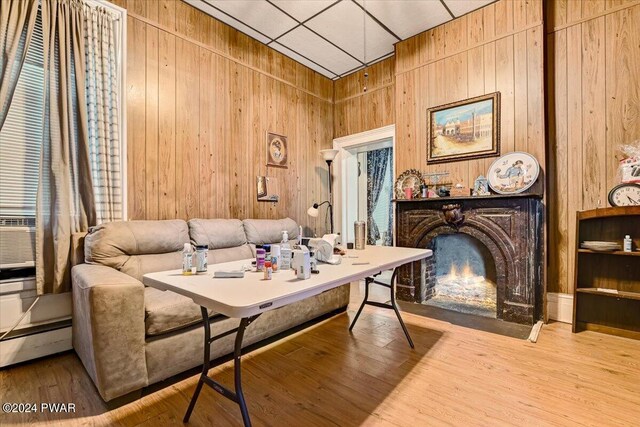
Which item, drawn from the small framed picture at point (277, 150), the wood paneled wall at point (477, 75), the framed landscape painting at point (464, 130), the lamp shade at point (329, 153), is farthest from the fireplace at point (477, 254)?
the small framed picture at point (277, 150)

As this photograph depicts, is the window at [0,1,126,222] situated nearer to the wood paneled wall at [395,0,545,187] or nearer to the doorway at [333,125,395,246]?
the doorway at [333,125,395,246]

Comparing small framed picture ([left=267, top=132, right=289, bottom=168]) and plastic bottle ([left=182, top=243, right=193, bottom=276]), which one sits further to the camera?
small framed picture ([left=267, top=132, right=289, bottom=168])

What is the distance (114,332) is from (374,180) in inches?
201

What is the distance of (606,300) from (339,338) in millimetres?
2327

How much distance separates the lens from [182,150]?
293cm

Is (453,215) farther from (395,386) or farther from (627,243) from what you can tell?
(395,386)

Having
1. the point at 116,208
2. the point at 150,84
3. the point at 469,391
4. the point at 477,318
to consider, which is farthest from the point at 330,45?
the point at 469,391

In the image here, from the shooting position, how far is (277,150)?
3836 mm

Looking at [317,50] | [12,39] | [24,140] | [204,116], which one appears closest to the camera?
[12,39]

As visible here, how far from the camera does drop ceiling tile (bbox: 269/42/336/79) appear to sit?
3.74 meters

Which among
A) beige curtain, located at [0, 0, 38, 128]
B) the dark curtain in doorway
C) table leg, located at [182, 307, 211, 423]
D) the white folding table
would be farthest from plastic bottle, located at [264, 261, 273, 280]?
the dark curtain in doorway

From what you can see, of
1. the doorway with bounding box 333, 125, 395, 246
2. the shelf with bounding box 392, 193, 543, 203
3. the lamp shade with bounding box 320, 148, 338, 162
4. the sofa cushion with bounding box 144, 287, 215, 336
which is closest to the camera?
the sofa cushion with bounding box 144, 287, 215, 336

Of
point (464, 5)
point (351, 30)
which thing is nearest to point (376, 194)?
point (351, 30)

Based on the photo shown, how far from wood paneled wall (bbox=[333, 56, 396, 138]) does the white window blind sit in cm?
341
